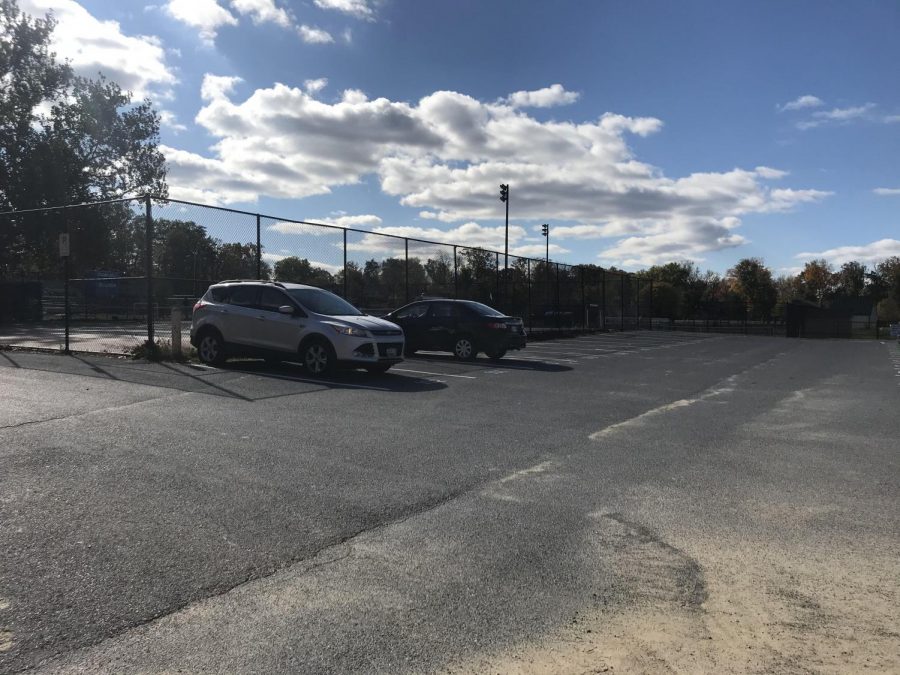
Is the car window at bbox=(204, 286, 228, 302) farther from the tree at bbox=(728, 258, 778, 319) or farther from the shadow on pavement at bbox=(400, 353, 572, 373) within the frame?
the tree at bbox=(728, 258, 778, 319)

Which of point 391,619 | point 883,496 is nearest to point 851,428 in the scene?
point 883,496

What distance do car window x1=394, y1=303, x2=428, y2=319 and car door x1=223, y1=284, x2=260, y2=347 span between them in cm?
492

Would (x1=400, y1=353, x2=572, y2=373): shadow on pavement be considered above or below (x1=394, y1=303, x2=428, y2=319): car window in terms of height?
below

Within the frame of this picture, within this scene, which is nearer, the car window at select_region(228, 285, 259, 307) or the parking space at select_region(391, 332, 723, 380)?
the car window at select_region(228, 285, 259, 307)

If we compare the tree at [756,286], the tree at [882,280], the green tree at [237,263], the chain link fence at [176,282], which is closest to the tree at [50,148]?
the chain link fence at [176,282]

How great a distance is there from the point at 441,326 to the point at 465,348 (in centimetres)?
85

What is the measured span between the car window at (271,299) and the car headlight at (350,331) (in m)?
1.33

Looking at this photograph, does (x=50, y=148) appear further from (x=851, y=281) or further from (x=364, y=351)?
(x=851, y=281)

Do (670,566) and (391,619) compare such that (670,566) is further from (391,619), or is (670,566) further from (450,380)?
(450,380)

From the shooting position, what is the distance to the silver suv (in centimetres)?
1228

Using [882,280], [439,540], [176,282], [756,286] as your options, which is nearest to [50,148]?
[176,282]

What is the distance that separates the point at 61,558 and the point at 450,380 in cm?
920

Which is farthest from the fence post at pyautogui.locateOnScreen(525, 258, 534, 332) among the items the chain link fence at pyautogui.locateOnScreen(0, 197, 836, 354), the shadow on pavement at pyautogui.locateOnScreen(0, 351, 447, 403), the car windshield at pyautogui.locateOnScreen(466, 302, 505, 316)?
the shadow on pavement at pyautogui.locateOnScreen(0, 351, 447, 403)

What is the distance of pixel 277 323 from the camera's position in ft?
42.1
